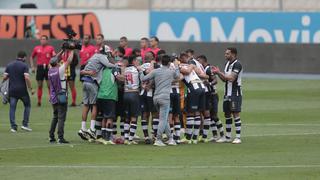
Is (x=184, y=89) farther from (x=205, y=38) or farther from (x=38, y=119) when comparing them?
(x=205, y=38)

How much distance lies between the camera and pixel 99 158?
18453mm

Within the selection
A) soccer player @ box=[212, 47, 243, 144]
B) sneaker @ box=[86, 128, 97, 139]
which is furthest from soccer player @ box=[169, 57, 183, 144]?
sneaker @ box=[86, 128, 97, 139]

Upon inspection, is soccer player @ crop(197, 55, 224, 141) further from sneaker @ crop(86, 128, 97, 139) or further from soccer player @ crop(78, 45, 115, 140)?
sneaker @ crop(86, 128, 97, 139)

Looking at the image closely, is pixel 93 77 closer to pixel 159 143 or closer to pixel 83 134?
pixel 83 134

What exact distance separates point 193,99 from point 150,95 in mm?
901

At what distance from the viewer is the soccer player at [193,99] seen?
21203 millimetres

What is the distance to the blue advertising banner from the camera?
48906mm

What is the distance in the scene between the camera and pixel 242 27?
4938 centimetres

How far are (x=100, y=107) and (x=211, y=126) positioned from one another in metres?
2.54

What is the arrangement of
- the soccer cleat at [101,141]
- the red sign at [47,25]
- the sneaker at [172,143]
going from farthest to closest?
1. the red sign at [47,25]
2. the soccer cleat at [101,141]
3. the sneaker at [172,143]

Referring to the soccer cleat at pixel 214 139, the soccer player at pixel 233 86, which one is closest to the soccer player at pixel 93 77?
the soccer player at pixel 233 86

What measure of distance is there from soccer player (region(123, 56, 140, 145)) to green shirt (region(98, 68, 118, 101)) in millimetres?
224

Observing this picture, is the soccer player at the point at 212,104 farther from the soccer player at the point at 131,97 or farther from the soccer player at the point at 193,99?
the soccer player at the point at 131,97

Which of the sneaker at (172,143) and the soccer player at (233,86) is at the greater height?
the soccer player at (233,86)
